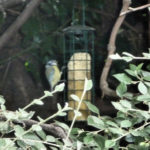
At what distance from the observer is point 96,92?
2.18 meters

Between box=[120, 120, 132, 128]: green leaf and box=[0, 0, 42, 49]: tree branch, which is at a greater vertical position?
box=[0, 0, 42, 49]: tree branch

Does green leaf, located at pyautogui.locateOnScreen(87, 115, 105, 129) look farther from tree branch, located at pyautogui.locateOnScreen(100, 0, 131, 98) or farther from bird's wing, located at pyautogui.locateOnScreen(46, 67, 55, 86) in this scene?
bird's wing, located at pyautogui.locateOnScreen(46, 67, 55, 86)

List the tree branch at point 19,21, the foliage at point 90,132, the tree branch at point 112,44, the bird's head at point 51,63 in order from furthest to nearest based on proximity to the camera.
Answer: the bird's head at point 51,63
the tree branch at point 19,21
the tree branch at point 112,44
the foliage at point 90,132

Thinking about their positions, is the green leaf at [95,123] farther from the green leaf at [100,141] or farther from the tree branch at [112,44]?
the tree branch at [112,44]

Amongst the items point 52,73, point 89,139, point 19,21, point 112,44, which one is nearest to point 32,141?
point 89,139

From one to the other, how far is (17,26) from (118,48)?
0.62 meters

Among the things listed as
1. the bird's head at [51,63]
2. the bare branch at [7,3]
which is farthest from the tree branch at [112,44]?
the bare branch at [7,3]

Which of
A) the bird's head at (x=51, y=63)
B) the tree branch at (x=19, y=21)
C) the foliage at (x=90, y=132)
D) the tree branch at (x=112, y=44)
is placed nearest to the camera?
the foliage at (x=90, y=132)

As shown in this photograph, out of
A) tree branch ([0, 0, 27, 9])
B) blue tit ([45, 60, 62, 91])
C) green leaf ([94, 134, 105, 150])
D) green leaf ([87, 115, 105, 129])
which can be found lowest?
blue tit ([45, 60, 62, 91])

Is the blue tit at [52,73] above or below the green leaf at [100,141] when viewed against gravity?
below

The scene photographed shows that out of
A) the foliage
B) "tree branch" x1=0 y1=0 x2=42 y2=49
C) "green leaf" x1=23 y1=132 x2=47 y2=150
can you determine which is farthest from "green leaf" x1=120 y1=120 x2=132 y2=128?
"tree branch" x1=0 y1=0 x2=42 y2=49

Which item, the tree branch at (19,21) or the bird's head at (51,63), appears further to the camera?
the bird's head at (51,63)

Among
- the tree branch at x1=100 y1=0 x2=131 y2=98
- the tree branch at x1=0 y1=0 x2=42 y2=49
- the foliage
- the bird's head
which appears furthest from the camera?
the bird's head

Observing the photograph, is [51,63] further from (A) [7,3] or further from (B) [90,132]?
(B) [90,132]
